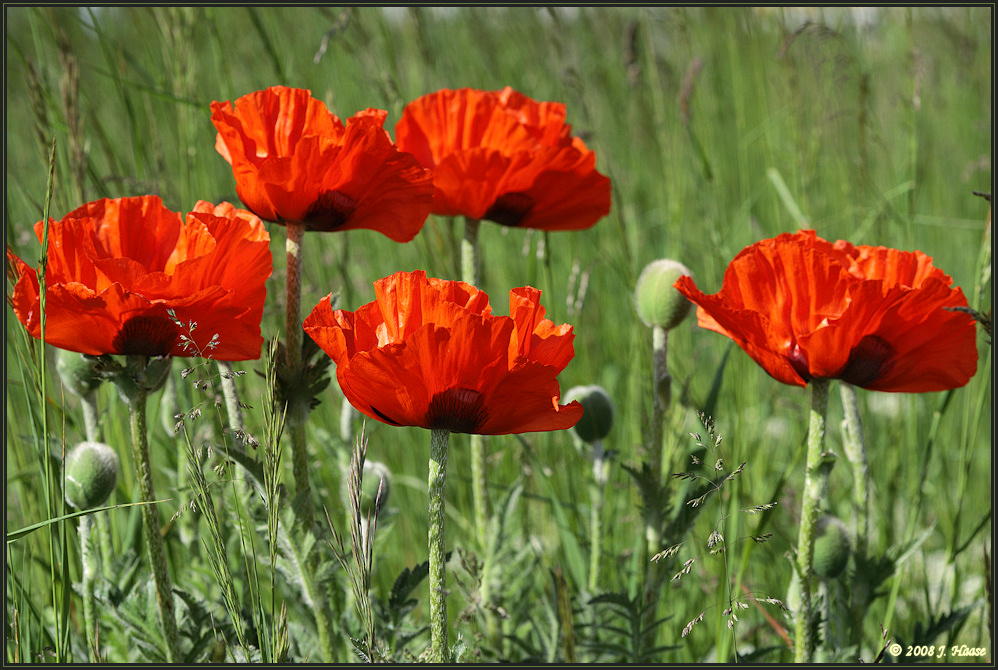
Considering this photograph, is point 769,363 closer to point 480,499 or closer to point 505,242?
point 480,499

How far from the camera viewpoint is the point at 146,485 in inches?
37.9

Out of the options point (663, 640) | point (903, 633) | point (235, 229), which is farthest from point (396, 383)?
point (903, 633)

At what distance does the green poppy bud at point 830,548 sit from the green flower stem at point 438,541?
56cm

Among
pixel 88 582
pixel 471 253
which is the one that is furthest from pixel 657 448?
pixel 88 582

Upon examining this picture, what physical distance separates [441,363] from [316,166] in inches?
12.8

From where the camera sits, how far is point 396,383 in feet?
2.53

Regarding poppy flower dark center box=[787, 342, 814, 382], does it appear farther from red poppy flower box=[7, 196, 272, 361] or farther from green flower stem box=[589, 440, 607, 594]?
red poppy flower box=[7, 196, 272, 361]

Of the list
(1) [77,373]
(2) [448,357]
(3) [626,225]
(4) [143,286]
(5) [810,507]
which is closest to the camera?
(2) [448,357]

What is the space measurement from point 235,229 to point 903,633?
1.40 m

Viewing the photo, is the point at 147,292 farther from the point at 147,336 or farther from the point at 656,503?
the point at 656,503

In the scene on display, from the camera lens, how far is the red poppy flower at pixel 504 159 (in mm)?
1214

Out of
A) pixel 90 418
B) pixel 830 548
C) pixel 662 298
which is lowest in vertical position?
pixel 830 548

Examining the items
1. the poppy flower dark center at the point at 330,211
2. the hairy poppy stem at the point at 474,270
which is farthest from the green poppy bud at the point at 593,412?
the poppy flower dark center at the point at 330,211

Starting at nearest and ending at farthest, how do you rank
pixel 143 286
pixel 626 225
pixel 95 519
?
pixel 143 286 → pixel 95 519 → pixel 626 225
